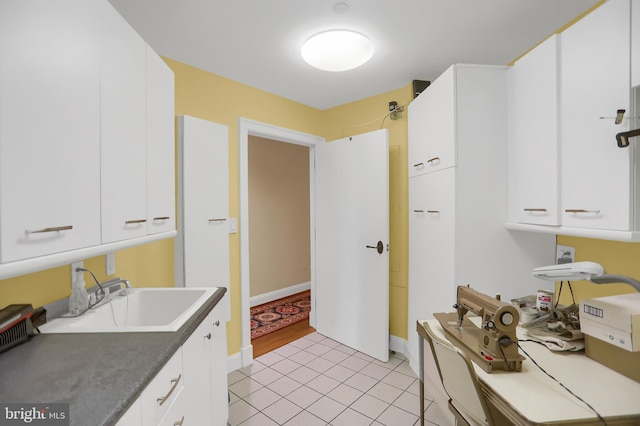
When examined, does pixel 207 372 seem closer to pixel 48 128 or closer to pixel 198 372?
pixel 198 372

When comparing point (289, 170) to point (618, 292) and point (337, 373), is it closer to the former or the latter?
point (337, 373)

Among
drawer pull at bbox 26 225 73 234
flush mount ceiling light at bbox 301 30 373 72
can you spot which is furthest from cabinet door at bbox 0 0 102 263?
flush mount ceiling light at bbox 301 30 373 72

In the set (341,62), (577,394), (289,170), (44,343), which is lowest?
(577,394)

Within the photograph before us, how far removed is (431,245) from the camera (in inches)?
84.5

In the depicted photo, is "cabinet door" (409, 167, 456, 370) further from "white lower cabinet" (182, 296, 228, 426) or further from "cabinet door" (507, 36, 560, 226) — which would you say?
"white lower cabinet" (182, 296, 228, 426)

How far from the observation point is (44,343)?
3.39 ft

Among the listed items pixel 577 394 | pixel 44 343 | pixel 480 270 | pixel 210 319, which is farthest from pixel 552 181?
pixel 44 343

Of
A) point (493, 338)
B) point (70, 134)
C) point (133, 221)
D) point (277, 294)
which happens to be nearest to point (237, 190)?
point (133, 221)

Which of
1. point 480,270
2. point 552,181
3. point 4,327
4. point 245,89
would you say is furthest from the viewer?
point 245,89

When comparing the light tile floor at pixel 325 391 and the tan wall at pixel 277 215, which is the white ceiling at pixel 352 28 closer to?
the tan wall at pixel 277 215

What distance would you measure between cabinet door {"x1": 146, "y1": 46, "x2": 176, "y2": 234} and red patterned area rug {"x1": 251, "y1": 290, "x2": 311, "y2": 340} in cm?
196

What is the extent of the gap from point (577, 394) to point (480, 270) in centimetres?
95

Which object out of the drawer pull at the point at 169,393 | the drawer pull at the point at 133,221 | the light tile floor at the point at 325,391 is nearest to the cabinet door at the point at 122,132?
the drawer pull at the point at 133,221

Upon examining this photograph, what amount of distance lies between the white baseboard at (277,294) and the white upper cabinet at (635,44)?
13.0 feet
